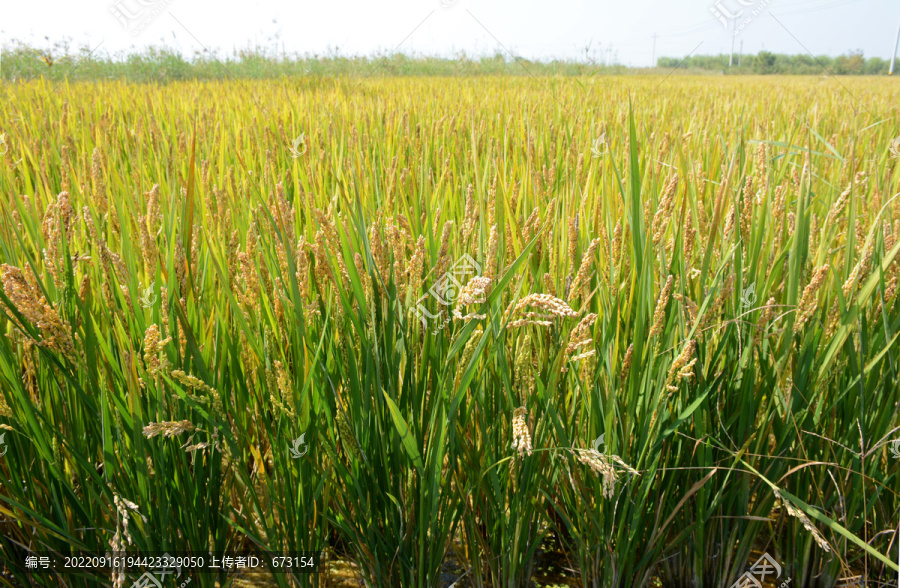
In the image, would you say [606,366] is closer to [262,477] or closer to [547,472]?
[547,472]

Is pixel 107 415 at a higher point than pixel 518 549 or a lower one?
higher

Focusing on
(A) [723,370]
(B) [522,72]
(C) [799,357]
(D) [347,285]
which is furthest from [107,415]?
(B) [522,72]

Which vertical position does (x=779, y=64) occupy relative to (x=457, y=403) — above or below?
above

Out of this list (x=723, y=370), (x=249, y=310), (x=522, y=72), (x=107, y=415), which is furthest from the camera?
(x=522, y=72)

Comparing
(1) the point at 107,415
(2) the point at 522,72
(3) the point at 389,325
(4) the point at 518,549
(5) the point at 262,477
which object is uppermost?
(2) the point at 522,72

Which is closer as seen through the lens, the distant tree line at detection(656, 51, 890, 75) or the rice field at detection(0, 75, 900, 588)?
the rice field at detection(0, 75, 900, 588)

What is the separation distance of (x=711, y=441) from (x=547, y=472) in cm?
29

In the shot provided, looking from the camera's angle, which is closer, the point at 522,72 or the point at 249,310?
the point at 249,310

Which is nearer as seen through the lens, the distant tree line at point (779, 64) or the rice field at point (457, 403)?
the rice field at point (457, 403)

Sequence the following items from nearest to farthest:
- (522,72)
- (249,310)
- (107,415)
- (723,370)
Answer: (107,415) → (723,370) → (249,310) → (522,72)

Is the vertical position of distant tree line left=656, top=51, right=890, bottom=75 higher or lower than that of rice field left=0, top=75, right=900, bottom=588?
higher

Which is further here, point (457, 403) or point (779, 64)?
point (779, 64)

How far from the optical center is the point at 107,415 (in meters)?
0.79

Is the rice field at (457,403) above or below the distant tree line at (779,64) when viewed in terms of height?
below
